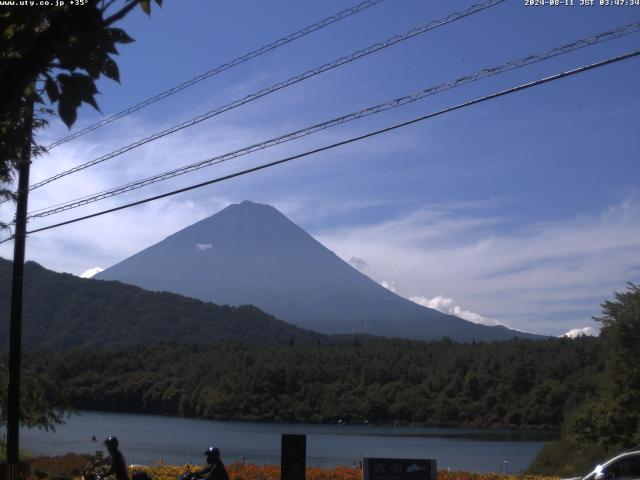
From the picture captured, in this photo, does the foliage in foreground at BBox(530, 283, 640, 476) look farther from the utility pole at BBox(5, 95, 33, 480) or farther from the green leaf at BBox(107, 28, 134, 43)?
the green leaf at BBox(107, 28, 134, 43)

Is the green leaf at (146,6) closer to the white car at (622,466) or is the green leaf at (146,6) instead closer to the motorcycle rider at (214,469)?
the motorcycle rider at (214,469)

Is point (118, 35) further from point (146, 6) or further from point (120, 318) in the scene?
point (120, 318)

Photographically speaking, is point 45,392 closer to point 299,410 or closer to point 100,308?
point 299,410

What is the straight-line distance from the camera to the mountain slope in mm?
152625

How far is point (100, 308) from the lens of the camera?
16500cm

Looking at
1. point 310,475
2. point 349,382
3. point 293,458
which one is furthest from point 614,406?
point 349,382

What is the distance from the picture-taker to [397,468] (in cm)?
1242

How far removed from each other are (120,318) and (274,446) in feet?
402

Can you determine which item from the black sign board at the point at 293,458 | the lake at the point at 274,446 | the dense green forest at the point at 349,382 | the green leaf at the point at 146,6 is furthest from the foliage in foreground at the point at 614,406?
the dense green forest at the point at 349,382

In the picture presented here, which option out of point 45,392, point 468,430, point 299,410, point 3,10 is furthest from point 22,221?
point 299,410

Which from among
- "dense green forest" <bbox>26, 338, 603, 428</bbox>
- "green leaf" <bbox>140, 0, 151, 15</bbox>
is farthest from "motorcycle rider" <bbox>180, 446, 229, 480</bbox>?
"dense green forest" <bbox>26, 338, 603, 428</bbox>

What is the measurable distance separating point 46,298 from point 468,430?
4138 inches

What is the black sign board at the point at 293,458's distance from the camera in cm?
1348

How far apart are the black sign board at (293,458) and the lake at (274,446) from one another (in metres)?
16.4
